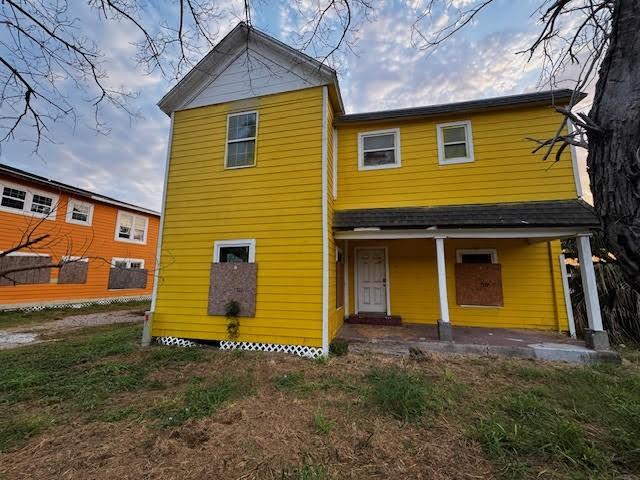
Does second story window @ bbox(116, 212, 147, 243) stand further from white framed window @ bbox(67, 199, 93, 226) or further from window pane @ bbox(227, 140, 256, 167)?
window pane @ bbox(227, 140, 256, 167)

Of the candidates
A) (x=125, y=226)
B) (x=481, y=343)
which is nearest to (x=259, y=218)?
(x=481, y=343)

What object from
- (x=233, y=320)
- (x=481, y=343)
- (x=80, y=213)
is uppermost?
(x=80, y=213)

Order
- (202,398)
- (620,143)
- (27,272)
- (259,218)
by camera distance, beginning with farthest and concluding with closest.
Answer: (27,272)
(259,218)
(202,398)
(620,143)

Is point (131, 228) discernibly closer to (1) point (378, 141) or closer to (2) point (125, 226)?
(2) point (125, 226)

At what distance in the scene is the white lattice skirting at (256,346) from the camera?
576 cm

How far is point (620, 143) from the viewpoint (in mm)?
1789

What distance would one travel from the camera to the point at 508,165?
21.9 ft

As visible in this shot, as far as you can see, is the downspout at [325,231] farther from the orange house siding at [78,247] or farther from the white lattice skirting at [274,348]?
the orange house siding at [78,247]

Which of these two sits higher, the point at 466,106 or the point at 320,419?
the point at 466,106

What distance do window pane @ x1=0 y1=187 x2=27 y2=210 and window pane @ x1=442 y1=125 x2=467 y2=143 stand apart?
16050 millimetres

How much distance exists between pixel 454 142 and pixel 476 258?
3.16 metres

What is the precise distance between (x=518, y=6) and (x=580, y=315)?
717 centimetres

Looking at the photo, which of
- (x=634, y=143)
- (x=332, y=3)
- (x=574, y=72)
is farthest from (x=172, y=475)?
(x=574, y=72)

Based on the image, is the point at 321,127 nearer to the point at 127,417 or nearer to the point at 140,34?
the point at 140,34
